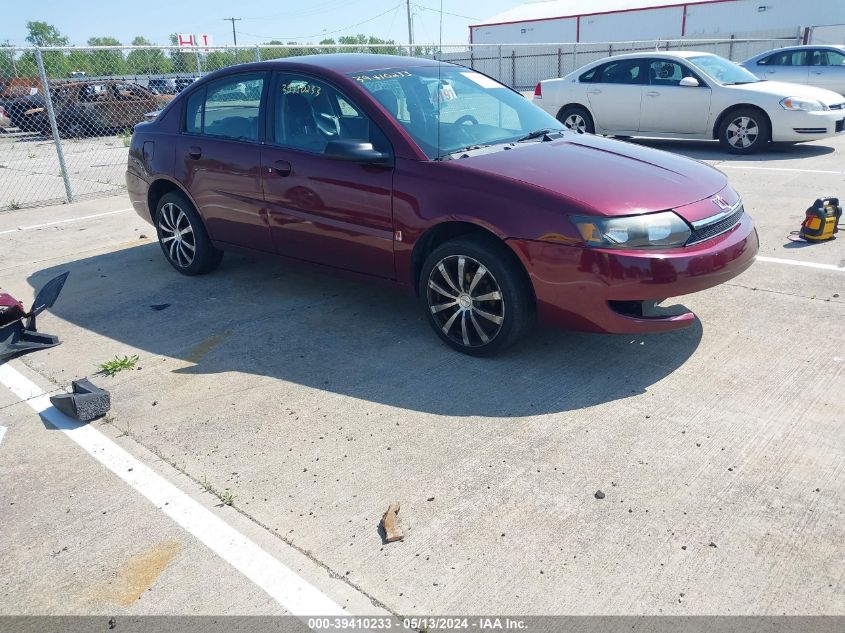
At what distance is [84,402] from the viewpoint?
4.01 metres

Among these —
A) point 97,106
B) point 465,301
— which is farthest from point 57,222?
point 97,106

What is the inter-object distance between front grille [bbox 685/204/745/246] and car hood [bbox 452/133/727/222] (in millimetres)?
83

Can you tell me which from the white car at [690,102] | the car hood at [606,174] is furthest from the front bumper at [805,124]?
the car hood at [606,174]

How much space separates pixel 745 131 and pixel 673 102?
3.98ft

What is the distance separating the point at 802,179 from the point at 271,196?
23.5 feet

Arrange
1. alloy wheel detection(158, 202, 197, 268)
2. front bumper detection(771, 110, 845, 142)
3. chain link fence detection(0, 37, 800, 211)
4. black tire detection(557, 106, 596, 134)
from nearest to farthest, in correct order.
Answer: alloy wheel detection(158, 202, 197, 268) → front bumper detection(771, 110, 845, 142) → black tire detection(557, 106, 596, 134) → chain link fence detection(0, 37, 800, 211)

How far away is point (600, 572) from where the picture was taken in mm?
2715

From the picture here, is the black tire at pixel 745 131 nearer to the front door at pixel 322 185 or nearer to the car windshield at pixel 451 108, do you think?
the car windshield at pixel 451 108

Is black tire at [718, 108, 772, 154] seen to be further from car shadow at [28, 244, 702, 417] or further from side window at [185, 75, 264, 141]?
side window at [185, 75, 264, 141]

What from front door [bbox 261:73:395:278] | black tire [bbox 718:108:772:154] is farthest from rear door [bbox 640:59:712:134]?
front door [bbox 261:73:395:278]

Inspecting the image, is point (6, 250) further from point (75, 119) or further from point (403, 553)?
point (75, 119)

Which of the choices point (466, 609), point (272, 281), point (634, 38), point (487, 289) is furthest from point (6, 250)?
point (634, 38)

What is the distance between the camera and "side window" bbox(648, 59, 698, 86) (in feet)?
38.0

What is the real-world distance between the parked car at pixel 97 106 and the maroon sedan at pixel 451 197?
15.6 m
